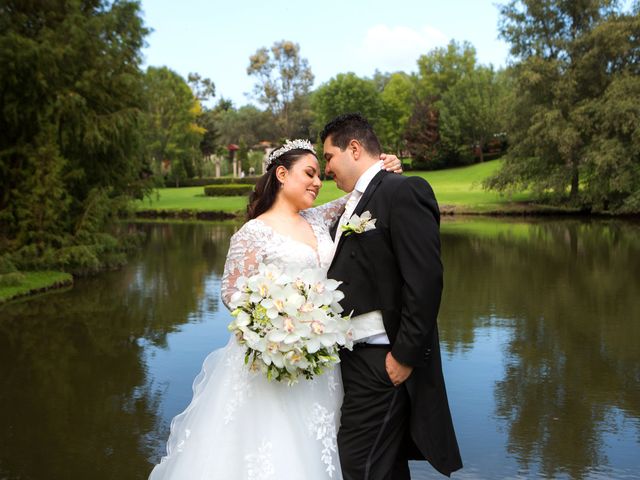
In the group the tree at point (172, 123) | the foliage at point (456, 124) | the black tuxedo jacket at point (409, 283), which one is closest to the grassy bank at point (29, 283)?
the black tuxedo jacket at point (409, 283)

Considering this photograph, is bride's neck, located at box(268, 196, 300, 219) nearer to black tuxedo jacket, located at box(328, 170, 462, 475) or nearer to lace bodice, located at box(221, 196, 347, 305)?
lace bodice, located at box(221, 196, 347, 305)

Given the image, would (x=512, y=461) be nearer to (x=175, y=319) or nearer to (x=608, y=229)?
(x=175, y=319)

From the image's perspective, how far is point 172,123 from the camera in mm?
59031

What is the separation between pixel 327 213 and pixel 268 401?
139cm

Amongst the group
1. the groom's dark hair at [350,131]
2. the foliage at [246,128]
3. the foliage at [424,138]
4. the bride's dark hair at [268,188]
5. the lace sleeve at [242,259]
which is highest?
the foliage at [246,128]

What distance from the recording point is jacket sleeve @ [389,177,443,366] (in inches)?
123

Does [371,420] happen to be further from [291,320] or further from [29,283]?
[29,283]

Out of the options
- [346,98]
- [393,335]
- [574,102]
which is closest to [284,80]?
[346,98]

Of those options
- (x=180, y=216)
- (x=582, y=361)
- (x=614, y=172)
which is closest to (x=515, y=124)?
(x=614, y=172)

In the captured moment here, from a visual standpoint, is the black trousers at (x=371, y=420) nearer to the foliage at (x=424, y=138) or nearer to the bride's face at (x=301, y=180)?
the bride's face at (x=301, y=180)

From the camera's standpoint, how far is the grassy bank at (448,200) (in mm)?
39781

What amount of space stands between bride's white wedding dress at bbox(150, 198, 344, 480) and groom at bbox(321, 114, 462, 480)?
0.13 meters

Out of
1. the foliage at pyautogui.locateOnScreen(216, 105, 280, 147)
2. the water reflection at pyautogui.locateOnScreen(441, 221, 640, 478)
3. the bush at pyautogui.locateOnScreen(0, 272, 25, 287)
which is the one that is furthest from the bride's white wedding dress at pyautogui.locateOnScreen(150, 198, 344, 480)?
the foliage at pyautogui.locateOnScreen(216, 105, 280, 147)

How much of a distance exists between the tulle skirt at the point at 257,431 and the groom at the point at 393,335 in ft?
0.40
